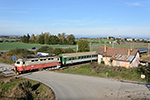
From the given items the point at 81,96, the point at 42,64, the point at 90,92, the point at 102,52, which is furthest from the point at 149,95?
the point at 102,52

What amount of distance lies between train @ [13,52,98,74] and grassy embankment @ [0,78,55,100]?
386cm

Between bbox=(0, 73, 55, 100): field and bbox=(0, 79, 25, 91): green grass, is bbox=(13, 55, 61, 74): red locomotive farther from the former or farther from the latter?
bbox=(0, 73, 55, 100): field

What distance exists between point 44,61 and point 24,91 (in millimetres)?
9327

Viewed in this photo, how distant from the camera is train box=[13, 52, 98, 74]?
72.4 ft

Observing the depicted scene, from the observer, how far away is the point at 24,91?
16.5 metres

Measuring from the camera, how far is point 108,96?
48.4ft

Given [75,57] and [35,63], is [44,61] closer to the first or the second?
[35,63]

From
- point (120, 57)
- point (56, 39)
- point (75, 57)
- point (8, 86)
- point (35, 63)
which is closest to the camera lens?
point (8, 86)

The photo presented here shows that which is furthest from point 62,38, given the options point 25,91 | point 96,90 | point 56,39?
point 96,90

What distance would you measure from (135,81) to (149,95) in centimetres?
542

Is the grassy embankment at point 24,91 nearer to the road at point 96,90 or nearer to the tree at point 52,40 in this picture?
the road at point 96,90

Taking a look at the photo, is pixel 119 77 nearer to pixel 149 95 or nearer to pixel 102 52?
pixel 149 95

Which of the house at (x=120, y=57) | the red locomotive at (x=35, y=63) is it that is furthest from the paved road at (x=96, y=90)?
the house at (x=120, y=57)

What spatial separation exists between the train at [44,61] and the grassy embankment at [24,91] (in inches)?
152
